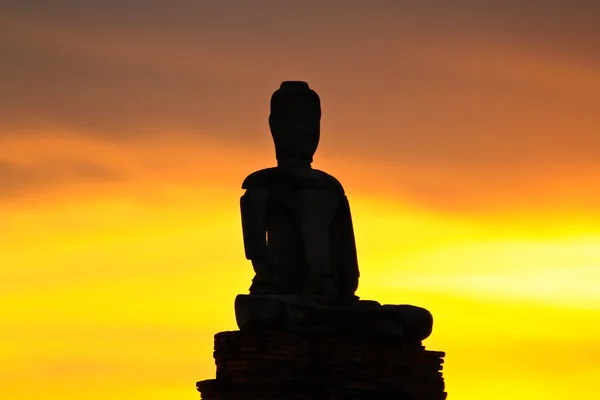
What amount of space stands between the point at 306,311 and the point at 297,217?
1.29 m

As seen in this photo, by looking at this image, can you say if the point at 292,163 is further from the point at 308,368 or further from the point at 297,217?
the point at 308,368

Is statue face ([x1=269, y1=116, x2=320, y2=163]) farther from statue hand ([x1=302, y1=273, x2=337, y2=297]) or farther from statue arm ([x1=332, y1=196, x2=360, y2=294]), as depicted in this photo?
statue hand ([x1=302, y1=273, x2=337, y2=297])

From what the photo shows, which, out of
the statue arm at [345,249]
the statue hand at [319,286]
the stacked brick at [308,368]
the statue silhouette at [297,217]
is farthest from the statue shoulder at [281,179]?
the stacked brick at [308,368]

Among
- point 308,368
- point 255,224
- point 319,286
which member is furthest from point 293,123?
point 308,368

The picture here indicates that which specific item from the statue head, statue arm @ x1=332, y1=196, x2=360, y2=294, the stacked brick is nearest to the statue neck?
the statue head

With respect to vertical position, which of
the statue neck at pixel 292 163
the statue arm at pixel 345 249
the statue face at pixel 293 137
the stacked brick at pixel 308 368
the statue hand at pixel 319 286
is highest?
the statue face at pixel 293 137

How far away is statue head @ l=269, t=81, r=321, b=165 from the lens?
28.3 m

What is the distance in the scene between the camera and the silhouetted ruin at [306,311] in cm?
2725


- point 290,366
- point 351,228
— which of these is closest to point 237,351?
point 290,366

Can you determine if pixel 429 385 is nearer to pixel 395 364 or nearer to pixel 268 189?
pixel 395 364

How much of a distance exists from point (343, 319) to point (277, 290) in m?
0.90

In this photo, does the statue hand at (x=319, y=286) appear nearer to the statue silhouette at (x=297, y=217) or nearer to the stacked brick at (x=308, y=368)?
the statue silhouette at (x=297, y=217)

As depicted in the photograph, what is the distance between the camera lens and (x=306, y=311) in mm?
27438

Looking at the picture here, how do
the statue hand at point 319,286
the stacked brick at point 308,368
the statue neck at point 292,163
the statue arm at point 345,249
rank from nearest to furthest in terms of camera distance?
the stacked brick at point 308,368
the statue hand at point 319,286
the statue neck at point 292,163
the statue arm at point 345,249
